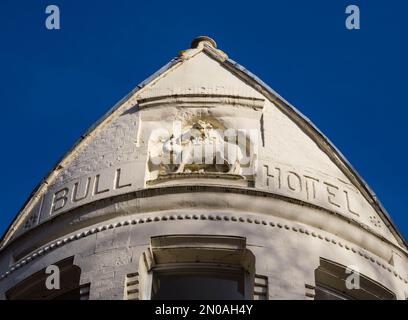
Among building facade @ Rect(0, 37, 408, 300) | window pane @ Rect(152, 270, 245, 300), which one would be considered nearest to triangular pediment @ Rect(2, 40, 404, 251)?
building facade @ Rect(0, 37, 408, 300)

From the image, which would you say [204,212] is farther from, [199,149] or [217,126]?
[217,126]

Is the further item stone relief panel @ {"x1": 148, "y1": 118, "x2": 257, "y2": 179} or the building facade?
stone relief panel @ {"x1": 148, "y1": 118, "x2": 257, "y2": 179}

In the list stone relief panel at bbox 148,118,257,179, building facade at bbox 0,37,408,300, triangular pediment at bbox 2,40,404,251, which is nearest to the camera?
building facade at bbox 0,37,408,300

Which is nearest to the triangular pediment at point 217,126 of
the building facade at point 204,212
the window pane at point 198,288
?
the building facade at point 204,212

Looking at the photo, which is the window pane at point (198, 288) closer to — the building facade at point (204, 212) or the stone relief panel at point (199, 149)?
the building facade at point (204, 212)

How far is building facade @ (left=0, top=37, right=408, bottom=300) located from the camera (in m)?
15.6

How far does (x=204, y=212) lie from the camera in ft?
52.4

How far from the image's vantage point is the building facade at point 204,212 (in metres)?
15.6

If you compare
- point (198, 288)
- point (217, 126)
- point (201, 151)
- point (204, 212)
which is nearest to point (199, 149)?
point (201, 151)

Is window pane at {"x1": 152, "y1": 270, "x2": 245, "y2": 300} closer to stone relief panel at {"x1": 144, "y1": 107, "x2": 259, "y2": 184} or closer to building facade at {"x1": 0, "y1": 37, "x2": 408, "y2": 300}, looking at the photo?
building facade at {"x1": 0, "y1": 37, "x2": 408, "y2": 300}

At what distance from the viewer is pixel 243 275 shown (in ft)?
51.3
